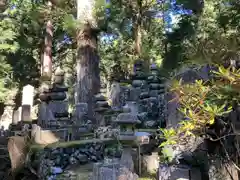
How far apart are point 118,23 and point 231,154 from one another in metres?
11.0

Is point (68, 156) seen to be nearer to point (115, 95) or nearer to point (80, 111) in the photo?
point (80, 111)

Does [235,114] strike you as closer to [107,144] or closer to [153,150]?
[153,150]

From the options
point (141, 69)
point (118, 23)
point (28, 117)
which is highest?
point (118, 23)

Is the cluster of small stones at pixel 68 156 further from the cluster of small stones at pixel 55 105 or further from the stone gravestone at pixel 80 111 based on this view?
the cluster of small stones at pixel 55 105

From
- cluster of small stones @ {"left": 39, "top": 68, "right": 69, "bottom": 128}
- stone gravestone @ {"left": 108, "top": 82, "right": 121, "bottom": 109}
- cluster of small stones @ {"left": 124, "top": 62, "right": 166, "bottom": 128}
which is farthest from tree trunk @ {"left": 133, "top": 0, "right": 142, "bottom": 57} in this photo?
cluster of small stones @ {"left": 39, "top": 68, "right": 69, "bottom": 128}

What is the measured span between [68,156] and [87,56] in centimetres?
462

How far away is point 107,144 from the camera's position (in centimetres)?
659

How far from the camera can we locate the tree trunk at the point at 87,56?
32.6ft

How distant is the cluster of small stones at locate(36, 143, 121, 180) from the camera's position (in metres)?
6.08

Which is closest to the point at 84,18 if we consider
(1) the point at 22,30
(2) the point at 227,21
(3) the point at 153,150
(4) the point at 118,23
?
(4) the point at 118,23

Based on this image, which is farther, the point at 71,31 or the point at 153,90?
the point at 153,90

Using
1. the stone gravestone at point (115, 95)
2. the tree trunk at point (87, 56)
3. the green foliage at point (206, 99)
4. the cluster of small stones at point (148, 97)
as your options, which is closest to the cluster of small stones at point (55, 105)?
the tree trunk at point (87, 56)

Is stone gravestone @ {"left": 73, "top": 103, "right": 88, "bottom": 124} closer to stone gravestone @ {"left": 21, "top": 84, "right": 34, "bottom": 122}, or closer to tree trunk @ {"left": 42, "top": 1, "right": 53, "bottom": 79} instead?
stone gravestone @ {"left": 21, "top": 84, "right": 34, "bottom": 122}

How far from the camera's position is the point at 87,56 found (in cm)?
1012
